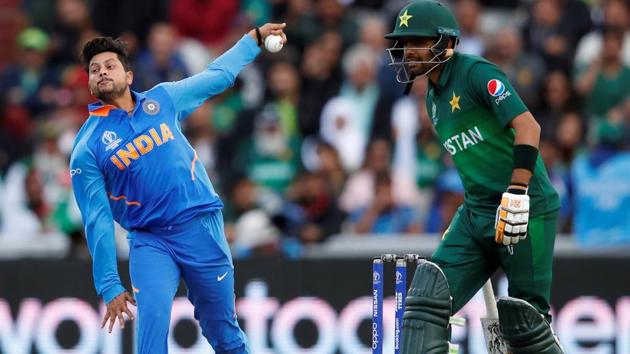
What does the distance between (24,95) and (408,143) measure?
419 cm

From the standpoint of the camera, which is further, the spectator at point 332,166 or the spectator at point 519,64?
the spectator at point 519,64

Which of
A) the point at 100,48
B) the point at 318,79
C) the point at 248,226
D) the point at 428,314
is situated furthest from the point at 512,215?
the point at 318,79

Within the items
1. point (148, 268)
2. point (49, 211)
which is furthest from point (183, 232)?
point (49, 211)

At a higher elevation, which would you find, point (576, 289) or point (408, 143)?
point (408, 143)

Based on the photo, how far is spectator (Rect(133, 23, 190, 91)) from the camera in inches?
555

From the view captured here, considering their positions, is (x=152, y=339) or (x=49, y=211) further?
(x=49, y=211)

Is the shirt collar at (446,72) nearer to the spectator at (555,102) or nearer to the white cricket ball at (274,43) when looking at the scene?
the white cricket ball at (274,43)

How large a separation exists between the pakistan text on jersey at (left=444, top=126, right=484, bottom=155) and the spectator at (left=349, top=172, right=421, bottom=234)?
15.8 ft

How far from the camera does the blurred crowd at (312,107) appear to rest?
41.4 feet

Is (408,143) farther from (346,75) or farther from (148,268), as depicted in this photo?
(148,268)

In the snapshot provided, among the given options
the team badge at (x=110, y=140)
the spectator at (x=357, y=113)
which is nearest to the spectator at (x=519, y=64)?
the spectator at (x=357, y=113)

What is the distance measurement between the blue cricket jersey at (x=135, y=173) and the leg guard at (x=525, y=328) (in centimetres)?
183

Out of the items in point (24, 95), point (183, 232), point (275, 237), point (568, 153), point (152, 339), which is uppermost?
point (24, 95)

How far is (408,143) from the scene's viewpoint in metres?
13.3
